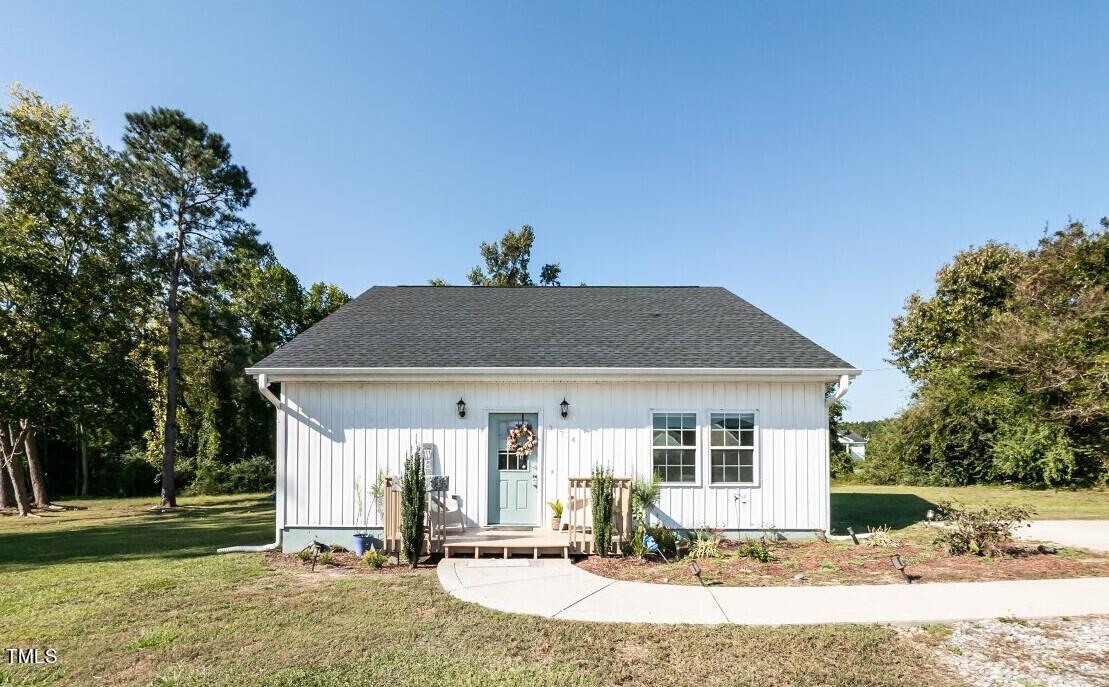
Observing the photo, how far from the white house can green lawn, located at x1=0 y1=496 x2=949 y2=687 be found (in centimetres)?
206

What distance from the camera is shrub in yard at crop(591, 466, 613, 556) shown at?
26.3 ft

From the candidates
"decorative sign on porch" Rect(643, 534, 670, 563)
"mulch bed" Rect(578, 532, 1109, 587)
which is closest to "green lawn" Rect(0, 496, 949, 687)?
"mulch bed" Rect(578, 532, 1109, 587)

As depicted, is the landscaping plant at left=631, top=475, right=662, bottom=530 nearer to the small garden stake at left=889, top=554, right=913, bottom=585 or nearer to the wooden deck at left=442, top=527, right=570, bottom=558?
the wooden deck at left=442, top=527, right=570, bottom=558

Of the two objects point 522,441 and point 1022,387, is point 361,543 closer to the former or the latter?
point 522,441

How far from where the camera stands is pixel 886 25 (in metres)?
11.5

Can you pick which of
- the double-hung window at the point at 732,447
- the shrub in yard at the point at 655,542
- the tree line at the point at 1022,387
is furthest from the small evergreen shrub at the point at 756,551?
the tree line at the point at 1022,387

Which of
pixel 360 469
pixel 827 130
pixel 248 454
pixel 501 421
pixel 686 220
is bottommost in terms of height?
pixel 248 454

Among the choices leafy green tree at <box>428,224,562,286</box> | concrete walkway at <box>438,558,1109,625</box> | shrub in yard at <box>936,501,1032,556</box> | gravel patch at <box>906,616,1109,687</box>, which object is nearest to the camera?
gravel patch at <box>906,616,1109,687</box>

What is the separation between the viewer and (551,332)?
35.1 ft

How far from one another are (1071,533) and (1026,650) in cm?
698

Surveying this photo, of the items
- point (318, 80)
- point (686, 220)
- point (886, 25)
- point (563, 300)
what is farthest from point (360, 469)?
point (886, 25)

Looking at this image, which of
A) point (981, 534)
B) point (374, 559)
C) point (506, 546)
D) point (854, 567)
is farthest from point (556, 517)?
point (981, 534)

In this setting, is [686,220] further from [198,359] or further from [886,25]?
[198,359]

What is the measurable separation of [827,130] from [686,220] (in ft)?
14.6
